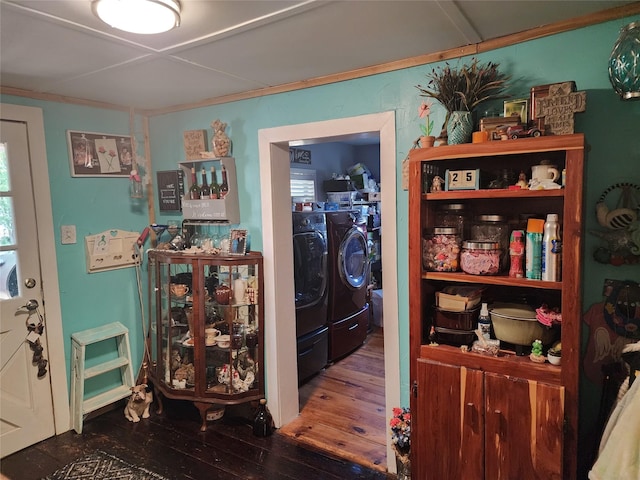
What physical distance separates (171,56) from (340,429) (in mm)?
2403

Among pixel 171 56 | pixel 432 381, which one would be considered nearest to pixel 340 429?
pixel 432 381

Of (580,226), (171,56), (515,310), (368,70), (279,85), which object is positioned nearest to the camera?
(580,226)

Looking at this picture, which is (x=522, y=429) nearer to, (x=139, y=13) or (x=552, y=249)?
(x=552, y=249)

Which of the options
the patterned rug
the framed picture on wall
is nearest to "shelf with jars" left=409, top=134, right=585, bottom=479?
the patterned rug

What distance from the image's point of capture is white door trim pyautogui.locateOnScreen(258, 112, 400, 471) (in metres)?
2.23

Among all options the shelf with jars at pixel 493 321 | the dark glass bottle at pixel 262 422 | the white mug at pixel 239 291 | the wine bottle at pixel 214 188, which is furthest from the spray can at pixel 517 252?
the wine bottle at pixel 214 188

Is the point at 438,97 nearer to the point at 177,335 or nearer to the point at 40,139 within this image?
the point at 177,335

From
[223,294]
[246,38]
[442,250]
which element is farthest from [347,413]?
[246,38]

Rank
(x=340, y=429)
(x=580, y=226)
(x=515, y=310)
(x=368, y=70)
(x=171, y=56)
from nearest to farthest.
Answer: (x=580, y=226) → (x=515, y=310) → (x=171, y=56) → (x=368, y=70) → (x=340, y=429)

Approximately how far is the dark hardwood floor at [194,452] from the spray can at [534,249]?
4.67 feet

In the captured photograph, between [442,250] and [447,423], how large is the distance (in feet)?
2.36

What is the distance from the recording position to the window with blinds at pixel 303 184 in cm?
457

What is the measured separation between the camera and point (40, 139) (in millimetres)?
2623

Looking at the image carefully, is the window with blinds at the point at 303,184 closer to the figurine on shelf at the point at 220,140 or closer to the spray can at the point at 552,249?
the figurine on shelf at the point at 220,140
